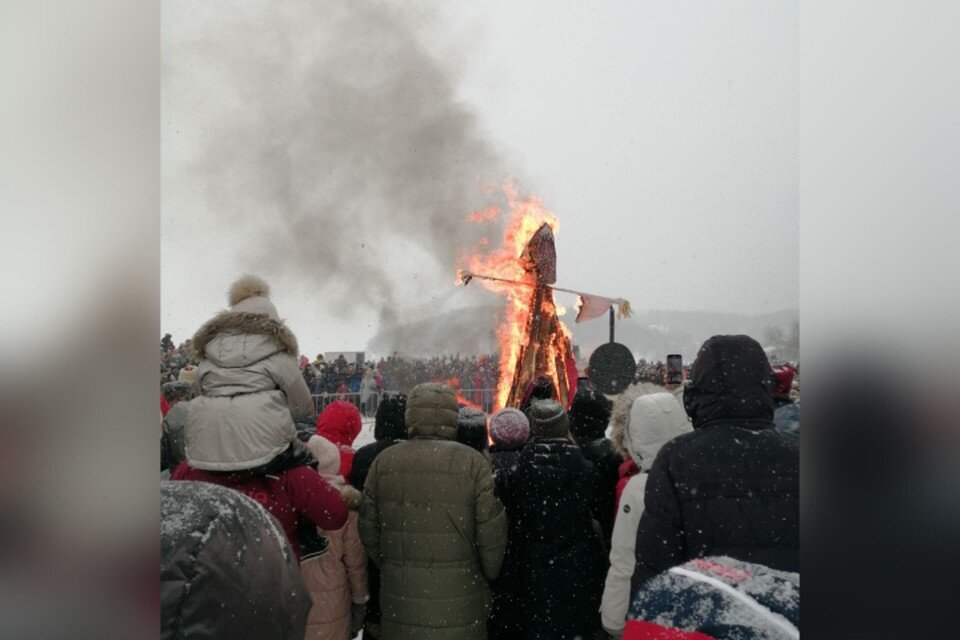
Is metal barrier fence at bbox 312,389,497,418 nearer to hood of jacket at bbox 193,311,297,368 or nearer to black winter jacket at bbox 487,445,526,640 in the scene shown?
black winter jacket at bbox 487,445,526,640

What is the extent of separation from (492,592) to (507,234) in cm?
652

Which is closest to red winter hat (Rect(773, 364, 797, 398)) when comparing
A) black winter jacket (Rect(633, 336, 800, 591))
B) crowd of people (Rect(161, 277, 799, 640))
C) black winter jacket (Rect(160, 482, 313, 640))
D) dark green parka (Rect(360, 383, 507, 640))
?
crowd of people (Rect(161, 277, 799, 640))

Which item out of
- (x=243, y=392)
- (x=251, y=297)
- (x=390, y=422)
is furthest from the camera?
(x=390, y=422)

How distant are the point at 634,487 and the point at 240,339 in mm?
1084

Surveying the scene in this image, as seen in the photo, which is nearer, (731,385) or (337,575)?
(731,385)

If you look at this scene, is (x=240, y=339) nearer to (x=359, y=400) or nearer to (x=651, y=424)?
(x=651, y=424)

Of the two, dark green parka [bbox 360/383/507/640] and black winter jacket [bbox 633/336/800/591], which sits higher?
black winter jacket [bbox 633/336/800/591]

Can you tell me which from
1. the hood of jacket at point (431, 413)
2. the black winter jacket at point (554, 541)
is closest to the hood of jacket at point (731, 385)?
the black winter jacket at point (554, 541)

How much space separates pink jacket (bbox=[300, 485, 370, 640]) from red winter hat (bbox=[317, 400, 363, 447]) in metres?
0.53

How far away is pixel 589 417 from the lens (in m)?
2.75

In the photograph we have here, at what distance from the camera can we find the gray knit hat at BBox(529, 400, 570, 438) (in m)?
2.23

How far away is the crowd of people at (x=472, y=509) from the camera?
681mm


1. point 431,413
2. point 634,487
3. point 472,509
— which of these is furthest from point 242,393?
point 634,487
